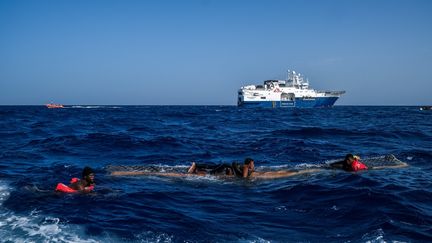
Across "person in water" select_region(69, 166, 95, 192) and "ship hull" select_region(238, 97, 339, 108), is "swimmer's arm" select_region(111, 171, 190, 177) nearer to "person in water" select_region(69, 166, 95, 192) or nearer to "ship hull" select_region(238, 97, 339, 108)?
"person in water" select_region(69, 166, 95, 192)

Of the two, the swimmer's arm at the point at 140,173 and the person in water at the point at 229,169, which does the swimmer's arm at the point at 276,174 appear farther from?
the swimmer's arm at the point at 140,173

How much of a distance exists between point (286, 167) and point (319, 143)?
9151 millimetres

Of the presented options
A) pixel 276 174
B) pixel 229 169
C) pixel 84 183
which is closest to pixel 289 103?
pixel 276 174

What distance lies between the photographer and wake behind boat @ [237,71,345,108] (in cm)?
10062

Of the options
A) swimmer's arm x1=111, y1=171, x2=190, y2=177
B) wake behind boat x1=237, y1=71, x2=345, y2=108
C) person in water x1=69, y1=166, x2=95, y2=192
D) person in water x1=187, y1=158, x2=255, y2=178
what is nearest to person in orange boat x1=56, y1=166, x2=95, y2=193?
person in water x1=69, y1=166, x2=95, y2=192

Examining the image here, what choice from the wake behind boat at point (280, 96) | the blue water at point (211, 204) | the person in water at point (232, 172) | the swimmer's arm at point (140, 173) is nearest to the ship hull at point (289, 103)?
the wake behind boat at point (280, 96)

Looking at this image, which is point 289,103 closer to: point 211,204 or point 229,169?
point 229,169

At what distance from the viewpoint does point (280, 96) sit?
101688 mm

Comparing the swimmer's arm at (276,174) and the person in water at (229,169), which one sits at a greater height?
the person in water at (229,169)

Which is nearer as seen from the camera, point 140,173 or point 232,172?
point 232,172

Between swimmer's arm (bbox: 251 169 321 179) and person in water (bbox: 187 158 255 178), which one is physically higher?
person in water (bbox: 187 158 255 178)

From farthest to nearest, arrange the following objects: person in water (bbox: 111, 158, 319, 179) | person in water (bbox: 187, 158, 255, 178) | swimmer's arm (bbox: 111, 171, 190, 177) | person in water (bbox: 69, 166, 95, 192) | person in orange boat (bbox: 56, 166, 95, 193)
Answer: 1. swimmer's arm (bbox: 111, 171, 190, 177)
2. person in water (bbox: 111, 158, 319, 179)
3. person in water (bbox: 187, 158, 255, 178)
4. person in water (bbox: 69, 166, 95, 192)
5. person in orange boat (bbox: 56, 166, 95, 193)

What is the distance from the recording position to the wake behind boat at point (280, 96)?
101 meters

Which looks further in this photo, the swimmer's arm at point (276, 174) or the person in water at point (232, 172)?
the swimmer's arm at point (276, 174)
